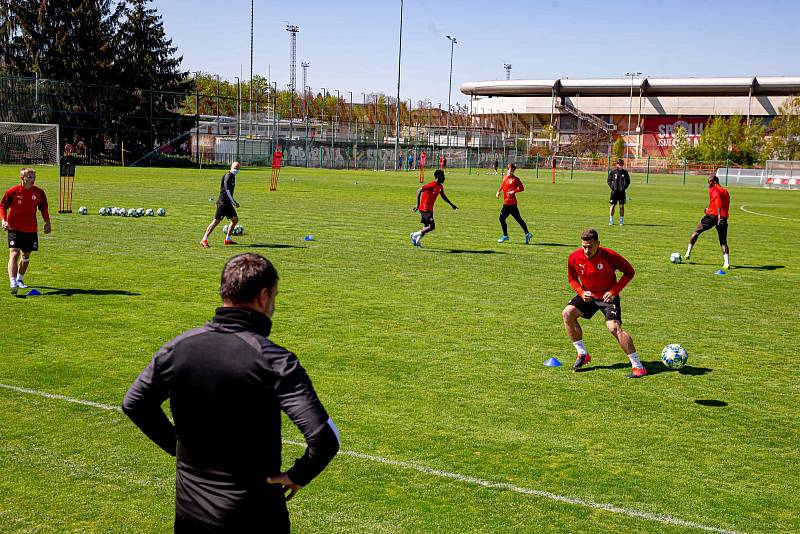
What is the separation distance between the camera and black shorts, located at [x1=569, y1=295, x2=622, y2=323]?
10.2m

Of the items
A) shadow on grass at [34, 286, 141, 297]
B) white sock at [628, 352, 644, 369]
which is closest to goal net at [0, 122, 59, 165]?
shadow on grass at [34, 286, 141, 297]

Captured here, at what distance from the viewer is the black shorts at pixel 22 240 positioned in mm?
13648

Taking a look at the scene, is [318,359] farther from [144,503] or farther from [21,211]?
[21,211]

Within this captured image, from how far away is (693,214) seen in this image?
35.5 m

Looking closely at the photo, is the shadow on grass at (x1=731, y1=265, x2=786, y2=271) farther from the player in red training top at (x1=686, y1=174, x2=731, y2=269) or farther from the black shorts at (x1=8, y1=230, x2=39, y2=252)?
the black shorts at (x1=8, y1=230, x2=39, y2=252)

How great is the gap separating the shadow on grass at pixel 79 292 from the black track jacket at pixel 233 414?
11.0m

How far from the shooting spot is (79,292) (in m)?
14.3

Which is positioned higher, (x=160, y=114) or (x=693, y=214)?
(x=160, y=114)

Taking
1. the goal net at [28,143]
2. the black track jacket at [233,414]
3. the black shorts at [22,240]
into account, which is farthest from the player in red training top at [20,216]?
the goal net at [28,143]

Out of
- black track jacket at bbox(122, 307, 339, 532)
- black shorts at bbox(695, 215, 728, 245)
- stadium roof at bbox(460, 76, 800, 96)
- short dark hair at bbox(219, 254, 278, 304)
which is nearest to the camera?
black track jacket at bbox(122, 307, 339, 532)

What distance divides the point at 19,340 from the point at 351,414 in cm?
530

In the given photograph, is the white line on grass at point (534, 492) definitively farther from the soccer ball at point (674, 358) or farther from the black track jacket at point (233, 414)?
the soccer ball at point (674, 358)

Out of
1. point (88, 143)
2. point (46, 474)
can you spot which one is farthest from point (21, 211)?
point (88, 143)

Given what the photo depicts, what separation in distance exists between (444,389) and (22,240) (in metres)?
8.36
